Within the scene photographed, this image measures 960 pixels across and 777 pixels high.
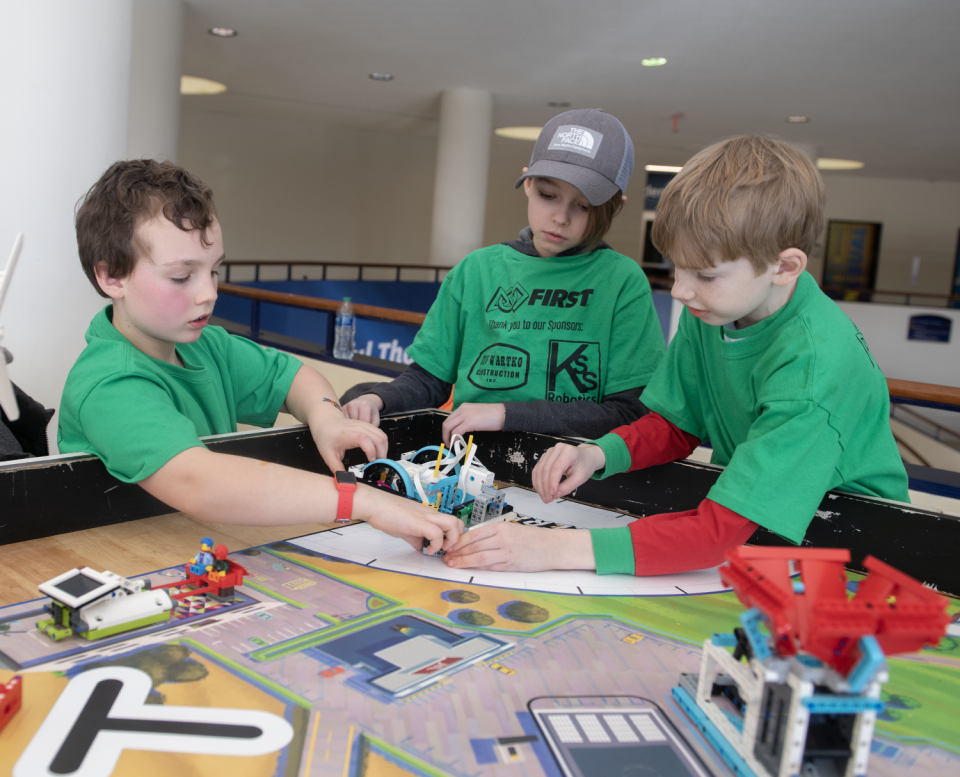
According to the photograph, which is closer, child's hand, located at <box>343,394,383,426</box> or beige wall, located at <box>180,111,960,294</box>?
child's hand, located at <box>343,394,383,426</box>

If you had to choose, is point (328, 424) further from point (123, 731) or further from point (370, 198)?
point (370, 198)

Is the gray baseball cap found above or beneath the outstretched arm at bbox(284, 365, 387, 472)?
above

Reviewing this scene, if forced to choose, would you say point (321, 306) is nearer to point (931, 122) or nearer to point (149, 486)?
point (149, 486)

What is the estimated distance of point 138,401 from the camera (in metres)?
1.08

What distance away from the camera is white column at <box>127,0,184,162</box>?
524 cm

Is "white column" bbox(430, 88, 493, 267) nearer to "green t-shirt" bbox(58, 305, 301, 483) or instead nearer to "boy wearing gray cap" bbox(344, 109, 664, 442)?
"boy wearing gray cap" bbox(344, 109, 664, 442)

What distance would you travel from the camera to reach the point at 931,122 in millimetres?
7945

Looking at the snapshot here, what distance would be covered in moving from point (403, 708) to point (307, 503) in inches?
14.9

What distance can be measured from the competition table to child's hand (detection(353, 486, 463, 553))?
51 mm

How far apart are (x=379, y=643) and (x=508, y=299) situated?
0.99 metres

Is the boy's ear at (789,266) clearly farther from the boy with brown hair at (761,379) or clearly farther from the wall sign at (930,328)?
the wall sign at (930,328)

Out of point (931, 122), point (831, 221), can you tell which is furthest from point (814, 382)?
point (831, 221)

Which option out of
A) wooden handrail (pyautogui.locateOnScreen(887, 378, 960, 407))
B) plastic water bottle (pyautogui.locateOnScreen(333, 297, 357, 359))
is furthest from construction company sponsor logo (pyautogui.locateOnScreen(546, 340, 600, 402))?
plastic water bottle (pyautogui.locateOnScreen(333, 297, 357, 359))

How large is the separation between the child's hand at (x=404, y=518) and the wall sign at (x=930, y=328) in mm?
11107
